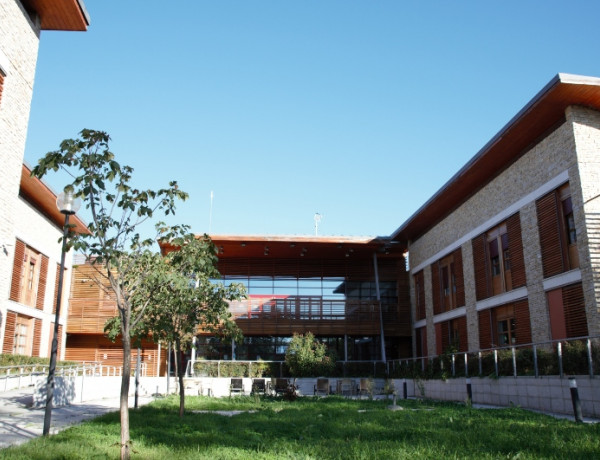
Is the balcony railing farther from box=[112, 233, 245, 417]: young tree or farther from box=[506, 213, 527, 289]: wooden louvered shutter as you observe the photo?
box=[112, 233, 245, 417]: young tree

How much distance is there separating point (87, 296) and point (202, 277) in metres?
20.7

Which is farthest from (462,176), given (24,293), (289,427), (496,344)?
(24,293)

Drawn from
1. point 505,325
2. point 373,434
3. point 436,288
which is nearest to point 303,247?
point 436,288

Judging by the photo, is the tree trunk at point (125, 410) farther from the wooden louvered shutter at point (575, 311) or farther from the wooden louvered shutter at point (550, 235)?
the wooden louvered shutter at point (550, 235)

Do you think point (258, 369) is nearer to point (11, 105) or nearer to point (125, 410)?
point (11, 105)

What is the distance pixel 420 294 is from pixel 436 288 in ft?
7.90

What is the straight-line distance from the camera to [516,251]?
2055 cm

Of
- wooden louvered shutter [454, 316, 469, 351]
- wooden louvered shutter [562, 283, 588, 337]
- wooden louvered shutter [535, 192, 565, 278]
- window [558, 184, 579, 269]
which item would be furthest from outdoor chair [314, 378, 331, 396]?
window [558, 184, 579, 269]

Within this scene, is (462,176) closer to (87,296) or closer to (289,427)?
(289,427)

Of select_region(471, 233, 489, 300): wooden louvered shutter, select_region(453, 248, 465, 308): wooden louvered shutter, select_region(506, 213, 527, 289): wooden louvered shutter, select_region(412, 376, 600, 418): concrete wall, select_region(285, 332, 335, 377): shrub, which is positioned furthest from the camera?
select_region(285, 332, 335, 377): shrub

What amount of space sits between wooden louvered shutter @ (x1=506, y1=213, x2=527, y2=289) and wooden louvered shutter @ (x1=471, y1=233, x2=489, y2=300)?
2.10 m

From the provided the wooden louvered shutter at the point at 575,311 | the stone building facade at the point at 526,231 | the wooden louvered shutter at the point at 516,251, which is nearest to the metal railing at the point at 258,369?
the stone building facade at the point at 526,231

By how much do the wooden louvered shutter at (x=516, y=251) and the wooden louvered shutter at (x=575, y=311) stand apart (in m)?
2.53

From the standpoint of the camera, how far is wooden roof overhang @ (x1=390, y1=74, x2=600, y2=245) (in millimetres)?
16547
